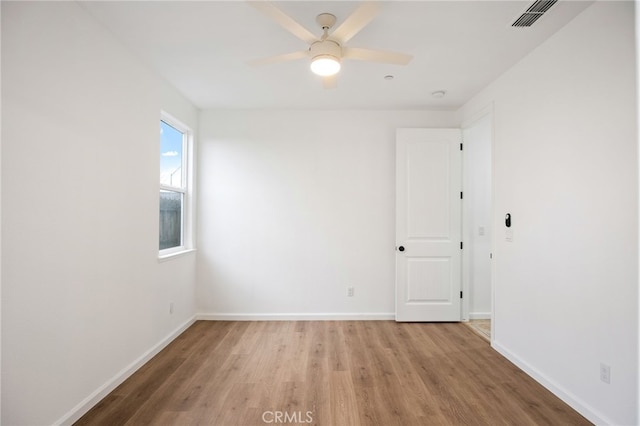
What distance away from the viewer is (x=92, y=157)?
2.13 m

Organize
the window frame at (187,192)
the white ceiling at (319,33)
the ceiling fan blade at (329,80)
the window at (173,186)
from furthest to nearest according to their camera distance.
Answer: the window frame at (187,192), the window at (173,186), the ceiling fan blade at (329,80), the white ceiling at (319,33)

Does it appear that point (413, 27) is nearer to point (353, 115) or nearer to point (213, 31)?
point (213, 31)

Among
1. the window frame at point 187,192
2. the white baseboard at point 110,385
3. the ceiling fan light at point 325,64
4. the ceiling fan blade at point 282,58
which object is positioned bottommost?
the white baseboard at point 110,385

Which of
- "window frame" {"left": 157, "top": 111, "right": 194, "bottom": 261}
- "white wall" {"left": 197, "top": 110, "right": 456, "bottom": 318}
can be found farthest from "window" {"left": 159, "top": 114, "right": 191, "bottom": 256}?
"white wall" {"left": 197, "top": 110, "right": 456, "bottom": 318}

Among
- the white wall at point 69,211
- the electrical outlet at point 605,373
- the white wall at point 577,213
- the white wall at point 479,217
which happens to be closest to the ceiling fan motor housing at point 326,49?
the white wall at point 69,211

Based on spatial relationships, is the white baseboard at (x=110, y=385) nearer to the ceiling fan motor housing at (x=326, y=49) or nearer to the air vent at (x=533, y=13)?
the ceiling fan motor housing at (x=326, y=49)

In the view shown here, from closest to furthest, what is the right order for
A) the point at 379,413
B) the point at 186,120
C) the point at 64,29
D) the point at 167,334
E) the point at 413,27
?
1. the point at 64,29
2. the point at 379,413
3. the point at 413,27
4. the point at 167,334
5. the point at 186,120

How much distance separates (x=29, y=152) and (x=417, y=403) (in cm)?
284

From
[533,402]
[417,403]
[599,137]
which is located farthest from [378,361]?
[599,137]

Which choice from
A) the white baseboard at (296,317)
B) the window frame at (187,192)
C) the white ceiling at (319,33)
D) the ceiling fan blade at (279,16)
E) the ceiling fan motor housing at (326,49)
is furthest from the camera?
Answer: the white baseboard at (296,317)

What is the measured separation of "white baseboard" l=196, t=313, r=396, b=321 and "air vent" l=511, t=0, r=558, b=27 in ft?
10.6

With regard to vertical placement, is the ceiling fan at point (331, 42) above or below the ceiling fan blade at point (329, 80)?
above

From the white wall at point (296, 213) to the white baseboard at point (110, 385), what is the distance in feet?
3.22

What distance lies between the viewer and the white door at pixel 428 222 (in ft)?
12.7
